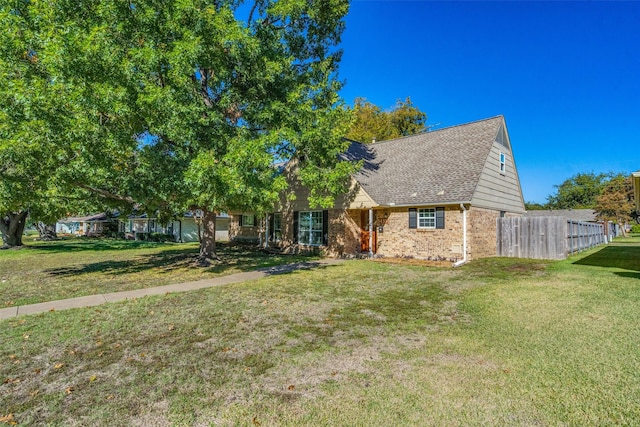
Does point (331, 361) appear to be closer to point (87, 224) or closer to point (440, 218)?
point (440, 218)

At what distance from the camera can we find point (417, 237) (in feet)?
50.2

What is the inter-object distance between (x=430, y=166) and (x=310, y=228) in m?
7.04

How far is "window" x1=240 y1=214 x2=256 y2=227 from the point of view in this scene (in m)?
23.7

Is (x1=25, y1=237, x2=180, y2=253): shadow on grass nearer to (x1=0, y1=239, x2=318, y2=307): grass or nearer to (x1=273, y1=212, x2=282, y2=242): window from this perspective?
(x1=0, y1=239, x2=318, y2=307): grass

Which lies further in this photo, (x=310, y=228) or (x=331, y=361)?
(x=310, y=228)

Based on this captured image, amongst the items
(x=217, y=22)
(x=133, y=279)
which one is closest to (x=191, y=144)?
(x=217, y=22)

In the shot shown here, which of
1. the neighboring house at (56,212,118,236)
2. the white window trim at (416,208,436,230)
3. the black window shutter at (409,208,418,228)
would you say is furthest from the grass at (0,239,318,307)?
the neighboring house at (56,212,118,236)

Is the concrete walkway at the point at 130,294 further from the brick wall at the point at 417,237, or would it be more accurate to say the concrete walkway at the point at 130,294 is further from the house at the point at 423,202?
the brick wall at the point at 417,237

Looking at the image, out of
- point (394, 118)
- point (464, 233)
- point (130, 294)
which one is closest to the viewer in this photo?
point (130, 294)

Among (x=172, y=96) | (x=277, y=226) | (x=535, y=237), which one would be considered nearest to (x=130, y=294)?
(x=172, y=96)

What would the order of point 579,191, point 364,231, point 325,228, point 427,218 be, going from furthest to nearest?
1. point 579,191
2. point 325,228
3. point 364,231
4. point 427,218

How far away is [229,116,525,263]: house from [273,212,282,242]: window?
26 centimetres

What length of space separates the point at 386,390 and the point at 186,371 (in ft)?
7.68

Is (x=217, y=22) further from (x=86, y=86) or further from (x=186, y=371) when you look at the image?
(x=186, y=371)
